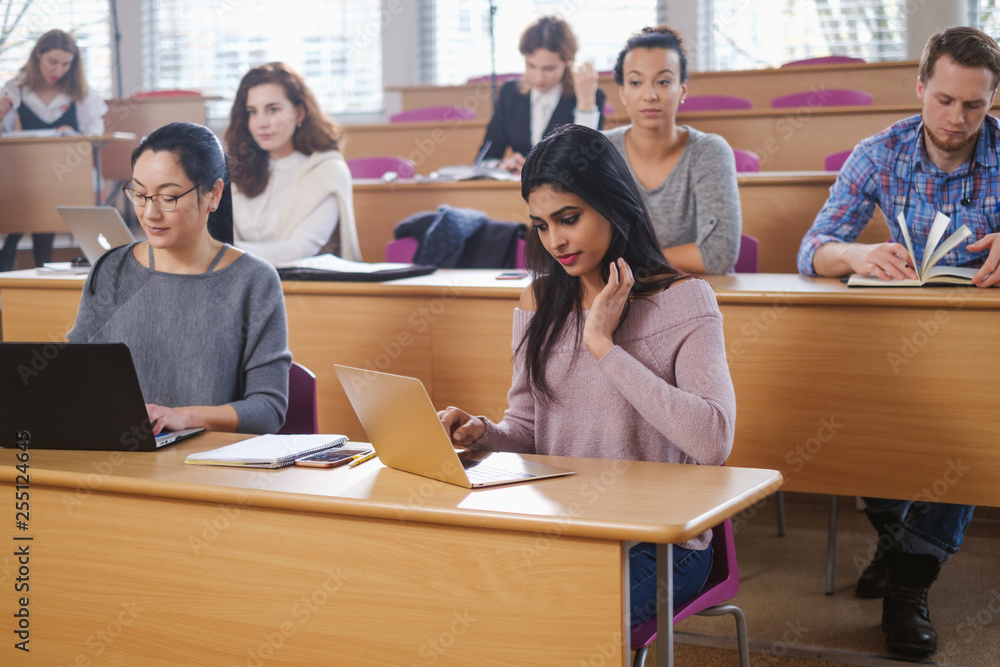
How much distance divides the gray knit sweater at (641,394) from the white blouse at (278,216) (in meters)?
1.37

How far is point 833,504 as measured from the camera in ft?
7.36

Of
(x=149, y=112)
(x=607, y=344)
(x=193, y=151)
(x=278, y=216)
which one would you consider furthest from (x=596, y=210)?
(x=149, y=112)

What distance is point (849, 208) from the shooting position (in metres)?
2.34

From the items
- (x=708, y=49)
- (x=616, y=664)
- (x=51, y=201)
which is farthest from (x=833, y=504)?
(x=708, y=49)

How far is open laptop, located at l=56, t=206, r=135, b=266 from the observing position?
2.68m

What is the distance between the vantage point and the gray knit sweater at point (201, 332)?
1830 millimetres

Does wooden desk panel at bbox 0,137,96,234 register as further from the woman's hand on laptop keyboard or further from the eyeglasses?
the woman's hand on laptop keyboard

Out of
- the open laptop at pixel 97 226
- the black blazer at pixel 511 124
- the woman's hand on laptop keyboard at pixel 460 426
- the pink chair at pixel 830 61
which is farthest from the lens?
the pink chair at pixel 830 61

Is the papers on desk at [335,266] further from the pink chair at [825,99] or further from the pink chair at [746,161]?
the pink chair at [825,99]

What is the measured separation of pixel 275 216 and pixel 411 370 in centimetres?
82

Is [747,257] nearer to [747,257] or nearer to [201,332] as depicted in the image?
[747,257]

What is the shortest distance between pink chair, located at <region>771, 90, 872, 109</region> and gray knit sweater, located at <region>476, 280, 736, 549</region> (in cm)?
364

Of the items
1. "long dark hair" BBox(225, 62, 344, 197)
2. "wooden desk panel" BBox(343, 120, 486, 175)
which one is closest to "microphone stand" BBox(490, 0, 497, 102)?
"wooden desk panel" BBox(343, 120, 486, 175)

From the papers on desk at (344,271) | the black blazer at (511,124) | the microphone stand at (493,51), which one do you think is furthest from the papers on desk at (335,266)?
the microphone stand at (493,51)
